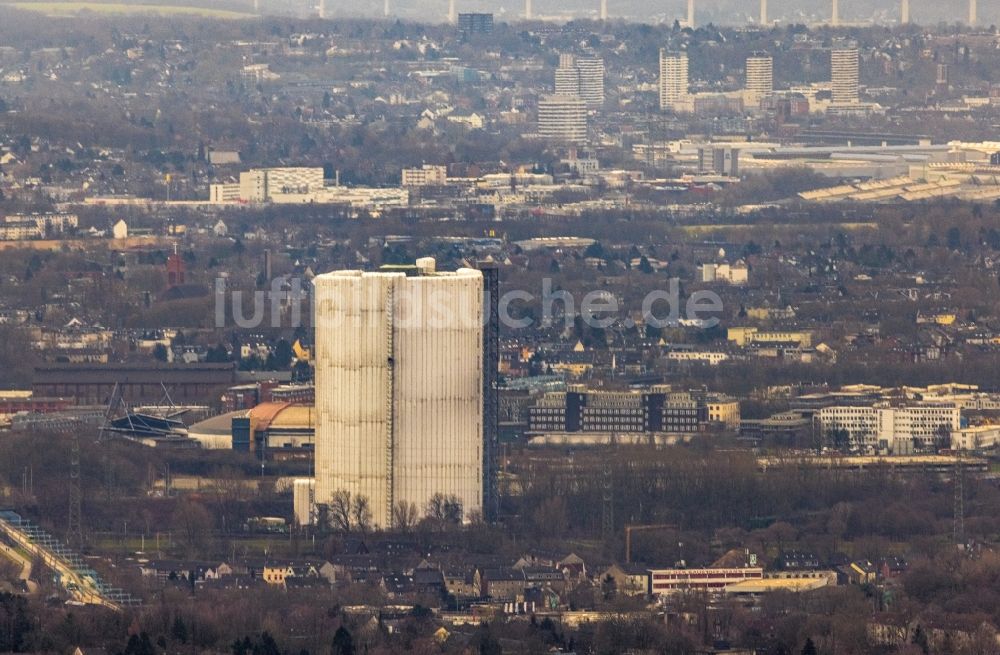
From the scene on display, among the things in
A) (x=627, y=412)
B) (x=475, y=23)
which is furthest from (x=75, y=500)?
(x=475, y=23)

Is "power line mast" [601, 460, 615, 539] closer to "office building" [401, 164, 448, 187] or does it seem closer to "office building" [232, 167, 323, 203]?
"office building" [232, 167, 323, 203]

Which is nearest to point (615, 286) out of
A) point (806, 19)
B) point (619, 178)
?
point (619, 178)

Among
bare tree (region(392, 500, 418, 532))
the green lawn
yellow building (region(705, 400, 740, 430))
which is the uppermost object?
bare tree (region(392, 500, 418, 532))

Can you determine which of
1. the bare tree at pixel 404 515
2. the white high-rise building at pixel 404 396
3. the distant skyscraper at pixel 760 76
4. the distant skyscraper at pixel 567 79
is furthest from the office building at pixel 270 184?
the bare tree at pixel 404 515

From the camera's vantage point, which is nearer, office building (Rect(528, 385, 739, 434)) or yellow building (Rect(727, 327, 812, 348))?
office building (Rect(528, 385, 739, 434))

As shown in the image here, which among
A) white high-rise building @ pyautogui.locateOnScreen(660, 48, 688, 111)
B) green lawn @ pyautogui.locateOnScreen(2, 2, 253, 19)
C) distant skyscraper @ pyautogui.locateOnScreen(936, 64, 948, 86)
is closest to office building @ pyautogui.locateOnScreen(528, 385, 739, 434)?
white high-rise building @ pyautogui.locateOnScreen(660, 48, 688, 111)

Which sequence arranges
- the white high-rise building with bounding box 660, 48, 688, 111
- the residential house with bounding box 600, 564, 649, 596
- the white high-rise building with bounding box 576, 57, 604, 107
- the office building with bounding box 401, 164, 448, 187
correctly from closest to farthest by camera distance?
the residential house with bounding box 600, 564, 649, 596 < the office building with bounding box 401, 164, 448, 187 < the white high-rise building with bounding box 660, 48, 688, 111 < the white high-rise building with bounding box 576, 57, 604, 107

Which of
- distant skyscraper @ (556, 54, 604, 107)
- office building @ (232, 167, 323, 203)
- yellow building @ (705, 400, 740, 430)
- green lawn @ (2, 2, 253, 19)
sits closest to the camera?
yellow building @ (705, 400, 740, 430)

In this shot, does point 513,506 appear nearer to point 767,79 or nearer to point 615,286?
point 615,286
